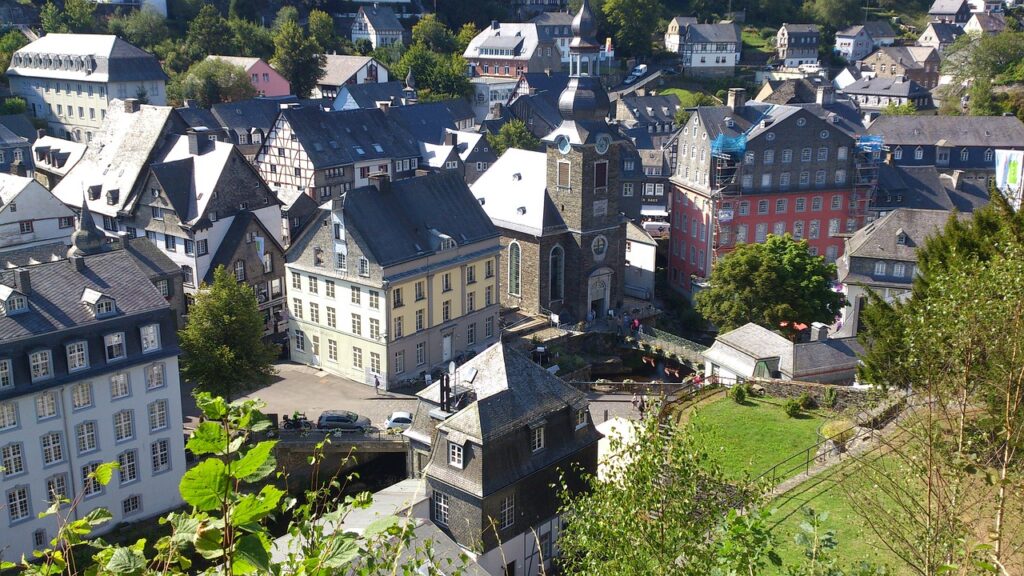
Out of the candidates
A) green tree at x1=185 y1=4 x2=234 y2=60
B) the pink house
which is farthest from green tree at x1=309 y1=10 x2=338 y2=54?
the pink house

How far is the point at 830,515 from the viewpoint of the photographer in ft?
88.0

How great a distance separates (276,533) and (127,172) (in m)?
27.8

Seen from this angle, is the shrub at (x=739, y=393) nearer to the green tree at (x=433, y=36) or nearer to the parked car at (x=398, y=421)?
the parked car at (x=398, y=421)

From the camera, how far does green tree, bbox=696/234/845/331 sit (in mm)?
47312

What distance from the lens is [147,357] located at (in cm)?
3278

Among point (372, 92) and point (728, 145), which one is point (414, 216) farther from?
point (372, 92)

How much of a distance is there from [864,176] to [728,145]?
10.5 m

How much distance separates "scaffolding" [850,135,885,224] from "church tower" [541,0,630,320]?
17709 mm

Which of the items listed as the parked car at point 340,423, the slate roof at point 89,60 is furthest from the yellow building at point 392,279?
the slate roof at point 89,60

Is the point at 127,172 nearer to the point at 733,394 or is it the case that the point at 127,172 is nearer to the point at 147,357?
the point at 147,357

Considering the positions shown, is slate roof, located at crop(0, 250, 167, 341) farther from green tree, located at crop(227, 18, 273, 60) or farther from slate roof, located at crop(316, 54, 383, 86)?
green tree, located at crop(227, 18, 273, 60)

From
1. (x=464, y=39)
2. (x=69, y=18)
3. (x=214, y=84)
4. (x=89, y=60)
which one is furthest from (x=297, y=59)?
(x=464, y=39)

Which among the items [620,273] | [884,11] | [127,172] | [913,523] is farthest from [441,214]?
[884,11]

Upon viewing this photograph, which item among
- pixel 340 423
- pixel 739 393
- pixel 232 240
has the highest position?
pixel 232 240
